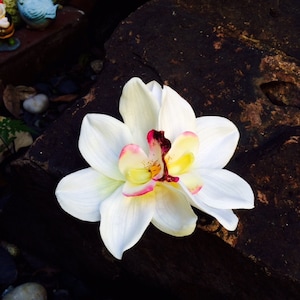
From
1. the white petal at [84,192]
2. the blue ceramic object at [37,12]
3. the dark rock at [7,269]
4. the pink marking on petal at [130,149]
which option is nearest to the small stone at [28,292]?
the dark rock at [7,269]

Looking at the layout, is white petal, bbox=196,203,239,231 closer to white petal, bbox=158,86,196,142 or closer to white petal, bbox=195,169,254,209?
white petal, bbox=195,169,254,209

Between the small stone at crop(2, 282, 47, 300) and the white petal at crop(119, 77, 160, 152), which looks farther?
the small stone at crop(2, 282, 47, 300)

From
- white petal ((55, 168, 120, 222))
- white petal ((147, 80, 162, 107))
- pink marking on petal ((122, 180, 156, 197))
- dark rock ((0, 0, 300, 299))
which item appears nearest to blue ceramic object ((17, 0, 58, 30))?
dark rock ((0, 0, 300, 299))

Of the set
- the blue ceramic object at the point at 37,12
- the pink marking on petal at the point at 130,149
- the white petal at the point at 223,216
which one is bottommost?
the blue ceramic object at the point at 37,12

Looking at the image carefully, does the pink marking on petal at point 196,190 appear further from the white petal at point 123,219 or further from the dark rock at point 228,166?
the dark rock at point 228,166

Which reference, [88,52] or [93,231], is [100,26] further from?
[93,231]

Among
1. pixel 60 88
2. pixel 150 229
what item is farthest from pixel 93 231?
pixel 60 88
